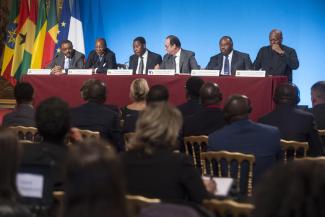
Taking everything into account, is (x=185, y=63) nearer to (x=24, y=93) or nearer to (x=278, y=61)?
(x=278, y=61)

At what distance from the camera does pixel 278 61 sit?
7.34 m

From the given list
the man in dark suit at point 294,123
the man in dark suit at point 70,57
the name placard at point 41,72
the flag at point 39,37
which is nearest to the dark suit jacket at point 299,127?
the man in dark suit at point 294,123

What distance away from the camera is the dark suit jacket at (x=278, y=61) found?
7.30 m

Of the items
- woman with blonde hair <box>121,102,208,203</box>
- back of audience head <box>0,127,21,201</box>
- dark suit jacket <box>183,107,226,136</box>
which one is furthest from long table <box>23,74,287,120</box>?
back of audience head <box>0,127,21,201</box>

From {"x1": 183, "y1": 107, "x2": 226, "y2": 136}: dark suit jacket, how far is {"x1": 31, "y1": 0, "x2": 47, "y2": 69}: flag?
202 inches

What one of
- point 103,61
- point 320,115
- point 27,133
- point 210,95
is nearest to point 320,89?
point 320,115

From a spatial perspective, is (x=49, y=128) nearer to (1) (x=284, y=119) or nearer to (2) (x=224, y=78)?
(1) (x=284, y=119)

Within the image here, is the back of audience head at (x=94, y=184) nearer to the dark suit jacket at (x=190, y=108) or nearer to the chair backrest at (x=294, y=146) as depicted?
the chair backrest at (x=294, y=146)

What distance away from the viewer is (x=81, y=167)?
155cm

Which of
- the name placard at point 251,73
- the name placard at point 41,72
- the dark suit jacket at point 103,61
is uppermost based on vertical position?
the dark suit jacket at point 103,61

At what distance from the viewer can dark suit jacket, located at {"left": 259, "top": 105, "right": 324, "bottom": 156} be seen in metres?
4.15

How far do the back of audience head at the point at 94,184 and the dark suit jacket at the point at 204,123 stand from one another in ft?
9.10

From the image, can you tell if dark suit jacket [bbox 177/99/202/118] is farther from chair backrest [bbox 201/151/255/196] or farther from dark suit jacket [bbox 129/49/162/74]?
dark suit jacket [bbox 129/49/162/74]

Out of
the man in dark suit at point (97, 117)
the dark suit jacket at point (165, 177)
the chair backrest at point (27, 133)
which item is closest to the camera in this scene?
the dark suit jacket at point (165, 177)
